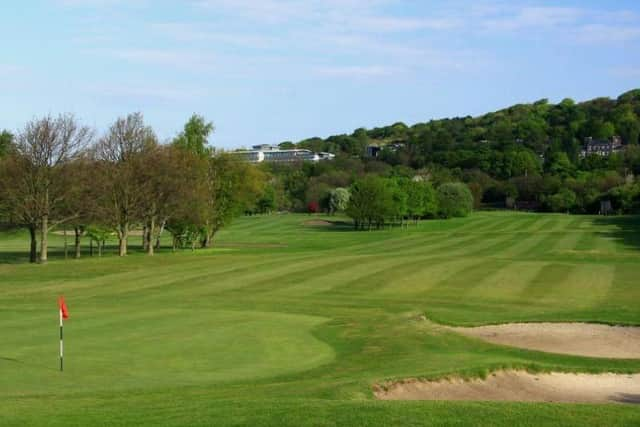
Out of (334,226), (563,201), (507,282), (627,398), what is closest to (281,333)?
(627,398)

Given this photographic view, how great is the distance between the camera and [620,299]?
3519 centimetres

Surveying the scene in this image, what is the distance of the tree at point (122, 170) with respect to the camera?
6538 cm

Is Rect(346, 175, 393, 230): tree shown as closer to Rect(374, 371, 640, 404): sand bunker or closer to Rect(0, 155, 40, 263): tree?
Rect(0, 155, 40, 263): tree

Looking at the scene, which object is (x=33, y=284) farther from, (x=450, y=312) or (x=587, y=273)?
(x=587, y=273)

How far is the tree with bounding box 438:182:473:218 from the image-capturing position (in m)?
136

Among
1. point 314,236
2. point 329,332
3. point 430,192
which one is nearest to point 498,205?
point 430,192

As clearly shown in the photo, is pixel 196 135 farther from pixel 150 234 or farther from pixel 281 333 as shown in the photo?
pixel 281 333

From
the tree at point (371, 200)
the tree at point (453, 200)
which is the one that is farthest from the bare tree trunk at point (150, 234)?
the tree at point (453, 200)

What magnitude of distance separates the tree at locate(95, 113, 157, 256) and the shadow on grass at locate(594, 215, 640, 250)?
4070 cm

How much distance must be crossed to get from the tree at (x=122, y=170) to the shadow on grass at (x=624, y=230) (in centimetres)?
4070

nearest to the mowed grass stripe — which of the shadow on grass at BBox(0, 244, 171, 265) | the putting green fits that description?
the putting green

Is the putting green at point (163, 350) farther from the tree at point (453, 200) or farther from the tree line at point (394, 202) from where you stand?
→ the tree at point (453, 200)

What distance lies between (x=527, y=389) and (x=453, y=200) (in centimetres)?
11947

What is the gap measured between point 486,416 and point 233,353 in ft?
34.7
